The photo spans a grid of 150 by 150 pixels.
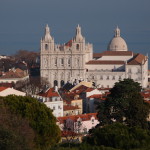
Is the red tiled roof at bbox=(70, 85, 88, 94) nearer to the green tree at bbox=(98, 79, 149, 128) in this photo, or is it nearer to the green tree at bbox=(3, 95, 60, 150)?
the green tree at bbox=(98, 79, 149, 128)

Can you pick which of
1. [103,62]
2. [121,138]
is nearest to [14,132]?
[121,138]

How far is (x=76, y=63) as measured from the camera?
8119 centimetres

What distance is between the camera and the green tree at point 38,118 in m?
27.2

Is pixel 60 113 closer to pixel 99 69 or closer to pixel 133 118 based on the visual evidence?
pixel 133 118

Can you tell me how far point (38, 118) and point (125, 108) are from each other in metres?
4.71

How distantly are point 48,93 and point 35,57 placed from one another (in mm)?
58959

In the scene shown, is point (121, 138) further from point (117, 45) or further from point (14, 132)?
point (117, 45)

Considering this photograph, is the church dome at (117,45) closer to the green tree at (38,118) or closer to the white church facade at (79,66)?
A: the white church facade at (79,66)

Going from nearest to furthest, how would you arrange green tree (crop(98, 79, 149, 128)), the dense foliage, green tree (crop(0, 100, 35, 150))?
green tree (crop(0, 100, 35, 150)), the dense foliage, green tree (crop(98, 79, 149, 128))

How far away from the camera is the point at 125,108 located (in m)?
31.6

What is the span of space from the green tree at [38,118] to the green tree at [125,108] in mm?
3359

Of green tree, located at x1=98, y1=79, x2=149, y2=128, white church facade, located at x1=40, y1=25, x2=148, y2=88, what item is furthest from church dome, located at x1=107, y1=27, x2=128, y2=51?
green tree, located at x1=98, y1=79, x2=149, y2=128

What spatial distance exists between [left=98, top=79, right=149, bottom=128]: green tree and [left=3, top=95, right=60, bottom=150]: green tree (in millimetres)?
3359

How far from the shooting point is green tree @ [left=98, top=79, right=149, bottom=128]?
100 ft
